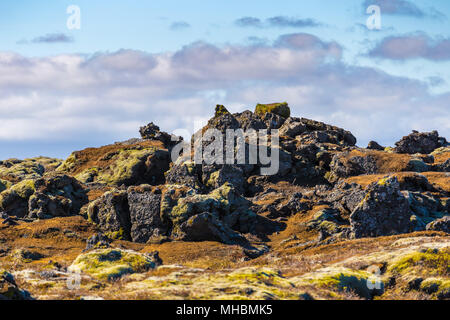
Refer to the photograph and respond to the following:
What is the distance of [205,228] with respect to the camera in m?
60.2

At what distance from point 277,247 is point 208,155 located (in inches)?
1494

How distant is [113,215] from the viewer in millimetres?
68562

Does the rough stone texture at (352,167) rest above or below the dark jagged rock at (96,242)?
above

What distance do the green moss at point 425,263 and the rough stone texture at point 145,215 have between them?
126ft

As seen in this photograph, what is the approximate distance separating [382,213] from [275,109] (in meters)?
81.0

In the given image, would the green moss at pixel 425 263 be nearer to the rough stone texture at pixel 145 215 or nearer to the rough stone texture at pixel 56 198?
the rough stone texture at pixel 145 215

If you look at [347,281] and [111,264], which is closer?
[347,281]

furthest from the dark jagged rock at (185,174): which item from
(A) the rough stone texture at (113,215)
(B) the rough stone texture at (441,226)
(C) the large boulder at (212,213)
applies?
(B) the rough stone texture at (441,226)

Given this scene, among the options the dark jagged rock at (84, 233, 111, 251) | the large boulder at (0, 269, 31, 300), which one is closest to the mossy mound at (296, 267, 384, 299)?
the large boulder at (0, 269, 31, 300)

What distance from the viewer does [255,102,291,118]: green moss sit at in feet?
436

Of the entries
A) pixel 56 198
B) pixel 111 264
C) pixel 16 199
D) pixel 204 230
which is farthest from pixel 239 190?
pixel 111 264

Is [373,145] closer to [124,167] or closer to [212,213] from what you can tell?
[124,167]

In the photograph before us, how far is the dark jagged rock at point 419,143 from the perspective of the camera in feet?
405
